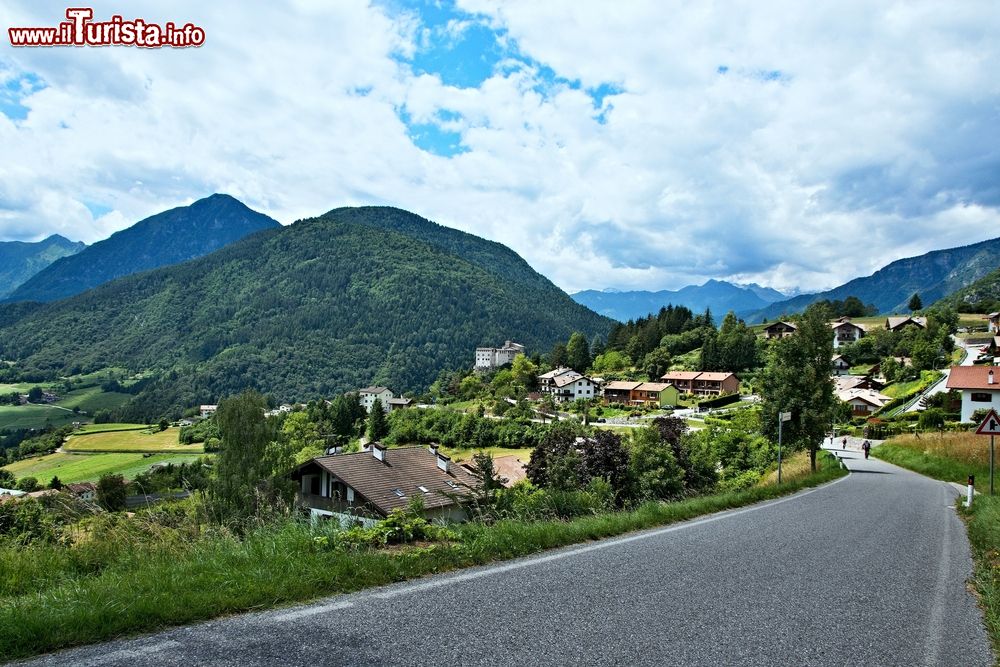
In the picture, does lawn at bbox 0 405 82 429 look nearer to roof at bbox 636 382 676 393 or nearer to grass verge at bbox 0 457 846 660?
roof at bbox 636 382 676 393

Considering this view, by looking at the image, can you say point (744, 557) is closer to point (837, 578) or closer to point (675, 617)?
point (837, 578)

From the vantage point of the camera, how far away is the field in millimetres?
74500

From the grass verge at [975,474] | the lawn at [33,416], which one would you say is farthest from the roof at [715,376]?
the lawn at [33,416]

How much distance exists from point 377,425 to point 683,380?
43255 mm

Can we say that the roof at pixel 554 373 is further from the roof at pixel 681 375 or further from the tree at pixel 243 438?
the tree at pixel 243 438

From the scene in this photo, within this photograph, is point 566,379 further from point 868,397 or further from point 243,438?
point 243,438

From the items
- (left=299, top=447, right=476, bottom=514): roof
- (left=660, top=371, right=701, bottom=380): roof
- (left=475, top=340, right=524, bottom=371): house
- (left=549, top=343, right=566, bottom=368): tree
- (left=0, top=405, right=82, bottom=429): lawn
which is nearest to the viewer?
(left=299, top=447, right=476, bottom=514): roof

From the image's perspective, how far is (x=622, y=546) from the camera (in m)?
6.81

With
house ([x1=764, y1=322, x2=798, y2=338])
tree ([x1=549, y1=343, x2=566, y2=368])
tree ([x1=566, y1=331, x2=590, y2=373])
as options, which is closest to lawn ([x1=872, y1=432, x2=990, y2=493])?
house ([x1=764, y1=322, x2=798, y2=338])

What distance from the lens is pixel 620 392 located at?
275 feet

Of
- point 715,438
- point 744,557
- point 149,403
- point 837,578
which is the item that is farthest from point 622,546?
point 149,403

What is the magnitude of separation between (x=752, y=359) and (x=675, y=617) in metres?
93.8

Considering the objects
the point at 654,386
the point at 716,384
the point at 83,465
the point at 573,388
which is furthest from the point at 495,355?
the point at 83,465

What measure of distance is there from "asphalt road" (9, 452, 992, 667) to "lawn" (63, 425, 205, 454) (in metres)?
96.9
